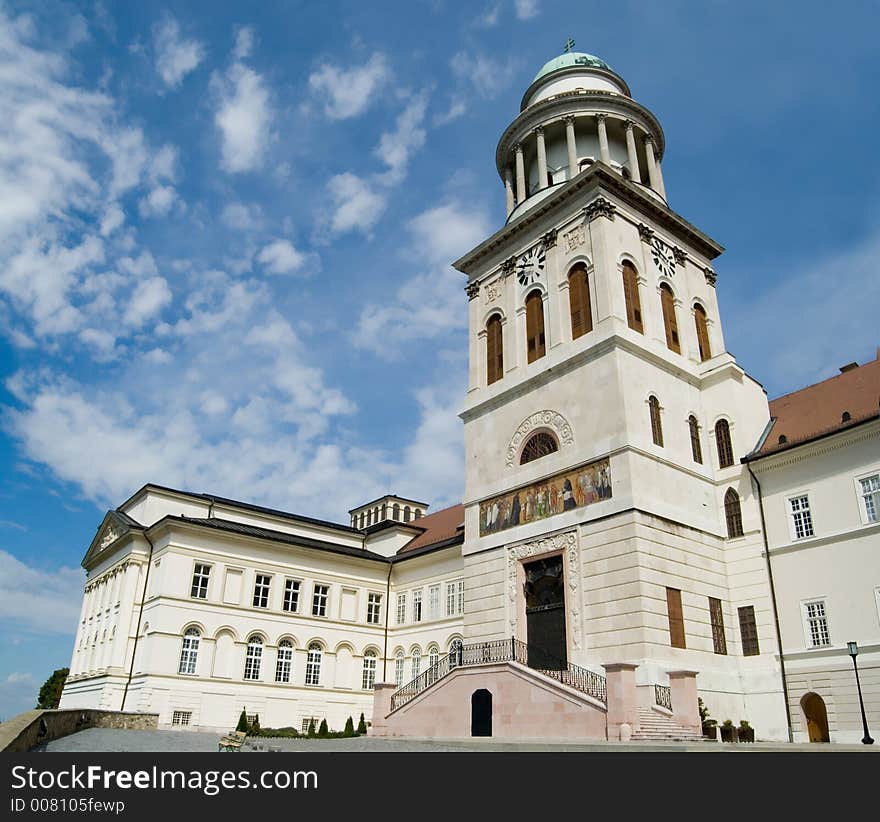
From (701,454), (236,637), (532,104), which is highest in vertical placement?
(532,104)

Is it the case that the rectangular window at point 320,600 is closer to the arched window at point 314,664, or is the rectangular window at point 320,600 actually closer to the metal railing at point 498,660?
the arched window at point 314,664

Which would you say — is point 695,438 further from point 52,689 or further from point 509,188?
point 52,689

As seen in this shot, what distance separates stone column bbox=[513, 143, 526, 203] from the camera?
133ft

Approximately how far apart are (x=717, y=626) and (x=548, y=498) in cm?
816

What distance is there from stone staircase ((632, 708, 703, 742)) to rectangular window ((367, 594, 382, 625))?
27.8 meters

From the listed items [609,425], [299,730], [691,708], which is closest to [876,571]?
[691,708]

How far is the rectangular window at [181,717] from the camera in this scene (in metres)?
37.7

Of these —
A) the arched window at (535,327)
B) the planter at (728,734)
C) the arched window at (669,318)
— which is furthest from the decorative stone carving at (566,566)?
the arched window at (669,318)

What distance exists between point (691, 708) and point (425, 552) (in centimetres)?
2514

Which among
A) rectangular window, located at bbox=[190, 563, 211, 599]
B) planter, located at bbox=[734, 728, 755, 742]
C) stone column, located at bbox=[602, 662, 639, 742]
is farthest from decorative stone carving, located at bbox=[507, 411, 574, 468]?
rectangular window, located at bbox=[190, 563, 211, 599]

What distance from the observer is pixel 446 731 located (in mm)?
26656

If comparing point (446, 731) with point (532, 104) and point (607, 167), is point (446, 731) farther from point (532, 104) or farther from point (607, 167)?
point (532, 104)

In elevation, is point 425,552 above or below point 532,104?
below
